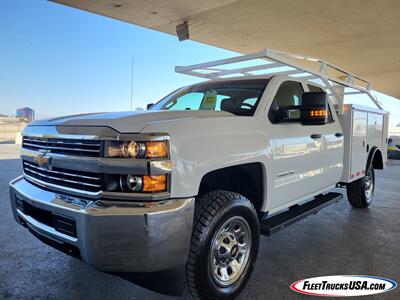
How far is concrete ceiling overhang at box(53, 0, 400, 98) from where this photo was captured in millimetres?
7523

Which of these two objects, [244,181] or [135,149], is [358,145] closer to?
[244,181]

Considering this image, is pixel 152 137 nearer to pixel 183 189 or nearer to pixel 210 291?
pixel 183 189

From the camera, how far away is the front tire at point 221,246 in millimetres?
2258

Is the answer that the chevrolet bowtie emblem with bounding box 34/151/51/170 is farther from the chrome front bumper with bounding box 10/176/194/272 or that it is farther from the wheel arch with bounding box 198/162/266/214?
the wheel arch with bounding box 198/162/266/214

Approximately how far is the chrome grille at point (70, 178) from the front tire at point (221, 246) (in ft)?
2.44

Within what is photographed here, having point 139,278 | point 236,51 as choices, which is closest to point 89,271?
point 139,278

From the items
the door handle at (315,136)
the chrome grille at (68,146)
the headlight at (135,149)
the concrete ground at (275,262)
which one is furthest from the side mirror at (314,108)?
the chrome grille at (68,146)

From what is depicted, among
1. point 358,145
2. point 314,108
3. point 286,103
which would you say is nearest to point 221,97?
point 286,103

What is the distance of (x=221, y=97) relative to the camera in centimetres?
365

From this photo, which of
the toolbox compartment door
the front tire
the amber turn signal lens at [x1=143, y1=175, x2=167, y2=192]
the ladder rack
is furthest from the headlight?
the toolbox compartment door

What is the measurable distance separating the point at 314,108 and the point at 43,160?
2355 millimetres

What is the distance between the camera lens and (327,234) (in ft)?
14.0

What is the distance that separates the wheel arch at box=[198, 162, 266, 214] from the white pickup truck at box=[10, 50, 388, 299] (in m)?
0.01

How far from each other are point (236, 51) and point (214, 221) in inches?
424
